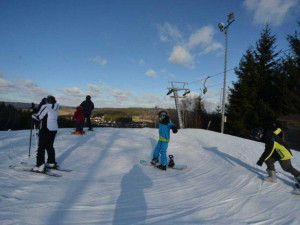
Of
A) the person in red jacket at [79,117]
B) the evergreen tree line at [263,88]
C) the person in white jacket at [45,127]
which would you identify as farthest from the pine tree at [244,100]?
the person in white jacket at [45,127]

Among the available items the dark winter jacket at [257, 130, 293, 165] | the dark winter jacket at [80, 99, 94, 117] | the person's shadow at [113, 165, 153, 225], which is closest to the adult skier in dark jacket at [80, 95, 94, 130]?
the dark winter jacket at [80, 99, 94, 117]

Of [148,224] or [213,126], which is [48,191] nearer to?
[148,224]

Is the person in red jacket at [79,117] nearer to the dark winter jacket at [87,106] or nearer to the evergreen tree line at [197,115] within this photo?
the dark winter jacket at [87,106]

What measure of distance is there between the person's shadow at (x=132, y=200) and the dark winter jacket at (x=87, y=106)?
704 cm

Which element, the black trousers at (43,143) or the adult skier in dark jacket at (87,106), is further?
the adult skier in dark jacket at (87,106)

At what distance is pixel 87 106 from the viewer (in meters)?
12.0

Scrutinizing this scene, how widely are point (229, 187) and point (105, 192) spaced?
2.81m

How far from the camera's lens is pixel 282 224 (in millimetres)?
3271

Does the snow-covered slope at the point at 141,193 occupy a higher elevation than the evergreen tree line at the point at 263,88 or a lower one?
lower

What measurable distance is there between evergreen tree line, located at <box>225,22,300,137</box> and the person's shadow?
17.2m

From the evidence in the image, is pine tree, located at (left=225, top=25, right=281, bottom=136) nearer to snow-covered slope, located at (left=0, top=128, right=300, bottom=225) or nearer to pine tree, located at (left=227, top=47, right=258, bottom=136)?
pine tree, located at (left=227, top=47, right=258, bottom=136)

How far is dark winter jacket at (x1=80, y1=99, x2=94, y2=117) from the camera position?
11945mm

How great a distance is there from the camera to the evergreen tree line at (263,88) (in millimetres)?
18562

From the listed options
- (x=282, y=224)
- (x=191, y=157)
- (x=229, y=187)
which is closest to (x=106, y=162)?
(x=191, y=157)
